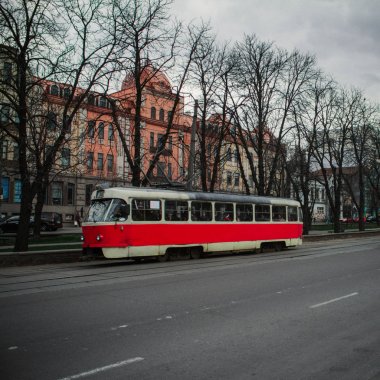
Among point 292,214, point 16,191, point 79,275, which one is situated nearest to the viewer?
point 79,275

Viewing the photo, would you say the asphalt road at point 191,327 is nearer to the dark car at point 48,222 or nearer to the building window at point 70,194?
the dark car at point 48,222

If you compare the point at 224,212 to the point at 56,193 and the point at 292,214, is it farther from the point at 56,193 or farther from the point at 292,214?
the point at 56,193

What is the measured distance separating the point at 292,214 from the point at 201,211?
24.8 feet

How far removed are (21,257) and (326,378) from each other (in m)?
13.5

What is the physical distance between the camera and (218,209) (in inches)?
803

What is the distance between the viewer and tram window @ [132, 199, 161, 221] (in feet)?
55.5

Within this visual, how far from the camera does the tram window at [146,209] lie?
1691 centimetres

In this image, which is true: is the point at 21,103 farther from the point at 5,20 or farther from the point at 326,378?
the point at 326,378

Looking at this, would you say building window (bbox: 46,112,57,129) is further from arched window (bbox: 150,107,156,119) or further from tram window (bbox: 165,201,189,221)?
arched window (bbox: 150,107,156,119)

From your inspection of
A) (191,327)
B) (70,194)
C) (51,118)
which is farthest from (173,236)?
(70,194)

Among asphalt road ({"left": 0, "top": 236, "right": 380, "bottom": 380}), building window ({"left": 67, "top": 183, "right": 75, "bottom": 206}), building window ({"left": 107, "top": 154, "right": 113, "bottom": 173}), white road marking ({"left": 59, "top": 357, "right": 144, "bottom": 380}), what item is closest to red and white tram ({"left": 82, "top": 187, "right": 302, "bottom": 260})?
asphalt road ({"left": 0, "top": 236, "right": 380, "bottom": 380})

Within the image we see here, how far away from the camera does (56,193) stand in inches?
1996

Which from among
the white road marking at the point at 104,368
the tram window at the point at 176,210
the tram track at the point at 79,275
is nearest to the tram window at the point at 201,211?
the tram window at the point at 176,210

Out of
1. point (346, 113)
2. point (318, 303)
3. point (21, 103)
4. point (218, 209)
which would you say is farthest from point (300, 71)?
point (318, 303)
